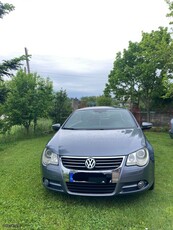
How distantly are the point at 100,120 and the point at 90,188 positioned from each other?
1583 millimetres

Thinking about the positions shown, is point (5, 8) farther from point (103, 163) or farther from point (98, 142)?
point (103, 163)

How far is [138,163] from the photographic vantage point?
9.60 feet

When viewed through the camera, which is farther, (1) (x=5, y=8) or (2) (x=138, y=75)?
(2) (x=138, y=75)

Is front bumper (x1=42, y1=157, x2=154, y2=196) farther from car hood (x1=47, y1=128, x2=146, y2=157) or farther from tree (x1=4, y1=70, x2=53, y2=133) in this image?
tree (x1=4, y1=70, x2=53, y2=133)

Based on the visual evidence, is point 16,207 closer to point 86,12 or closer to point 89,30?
point 86,12

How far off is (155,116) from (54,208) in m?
11.8

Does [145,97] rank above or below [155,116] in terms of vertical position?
above

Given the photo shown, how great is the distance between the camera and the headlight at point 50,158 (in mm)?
3023

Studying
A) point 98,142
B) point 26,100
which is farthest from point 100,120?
point 26,100

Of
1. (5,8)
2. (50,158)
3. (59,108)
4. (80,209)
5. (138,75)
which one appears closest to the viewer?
(80,209)

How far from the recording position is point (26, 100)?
369 inches

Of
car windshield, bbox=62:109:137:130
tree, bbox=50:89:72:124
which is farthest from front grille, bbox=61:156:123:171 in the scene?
tree, bbox=50:89:72:124

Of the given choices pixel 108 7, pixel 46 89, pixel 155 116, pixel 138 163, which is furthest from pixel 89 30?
pixel 138 163

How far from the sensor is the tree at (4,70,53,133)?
9.30m
